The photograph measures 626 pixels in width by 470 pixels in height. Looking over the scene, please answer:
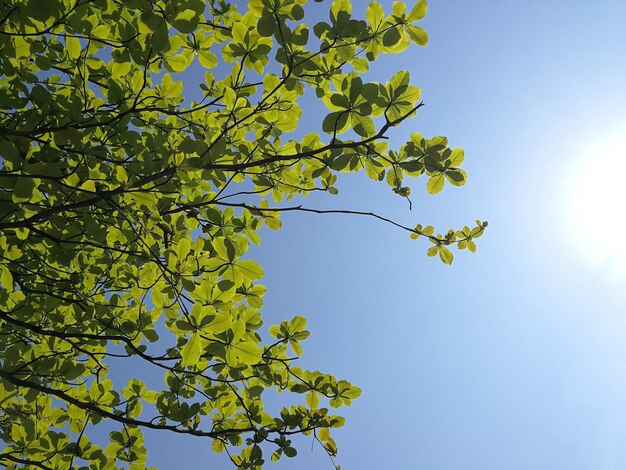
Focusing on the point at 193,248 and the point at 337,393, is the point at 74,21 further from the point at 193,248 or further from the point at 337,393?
the point at 337,393

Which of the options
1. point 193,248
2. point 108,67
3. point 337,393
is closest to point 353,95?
point 193,248

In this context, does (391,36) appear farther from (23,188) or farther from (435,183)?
(23,188)

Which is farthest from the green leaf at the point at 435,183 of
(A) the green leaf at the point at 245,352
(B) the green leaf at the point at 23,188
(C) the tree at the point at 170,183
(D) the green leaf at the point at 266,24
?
(B) the green leaf at the point at 23,188

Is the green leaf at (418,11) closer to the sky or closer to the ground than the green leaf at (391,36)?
closer to the sky

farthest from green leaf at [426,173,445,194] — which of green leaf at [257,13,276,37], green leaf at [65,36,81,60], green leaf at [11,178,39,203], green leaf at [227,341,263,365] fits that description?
green leaf at [65,36,81,60]

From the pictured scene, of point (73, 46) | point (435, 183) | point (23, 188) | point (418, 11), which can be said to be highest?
point (73, 46)

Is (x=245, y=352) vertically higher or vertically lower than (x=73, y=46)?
lower

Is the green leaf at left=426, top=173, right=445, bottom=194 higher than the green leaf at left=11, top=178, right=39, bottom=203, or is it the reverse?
the green leaf at left=426, top=173, right=445, bottom=194

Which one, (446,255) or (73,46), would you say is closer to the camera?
(73,46)

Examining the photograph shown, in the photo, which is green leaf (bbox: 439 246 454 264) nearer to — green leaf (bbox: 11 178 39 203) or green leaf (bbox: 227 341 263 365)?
green leaf (bbox: 227 341 263 365)

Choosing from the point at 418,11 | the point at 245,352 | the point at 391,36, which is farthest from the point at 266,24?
the point at 245,352

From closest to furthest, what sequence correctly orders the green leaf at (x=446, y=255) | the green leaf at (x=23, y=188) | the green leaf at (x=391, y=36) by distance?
the green leaf at (x=23, y=188), the green leaf at (x=391, y=36), the green leaf at (x=446, y=255)

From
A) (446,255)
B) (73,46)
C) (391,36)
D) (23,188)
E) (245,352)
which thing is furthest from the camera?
(446,255)

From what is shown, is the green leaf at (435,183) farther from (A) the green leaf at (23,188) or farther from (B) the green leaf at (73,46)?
(B) the green leaf at (73,46)
